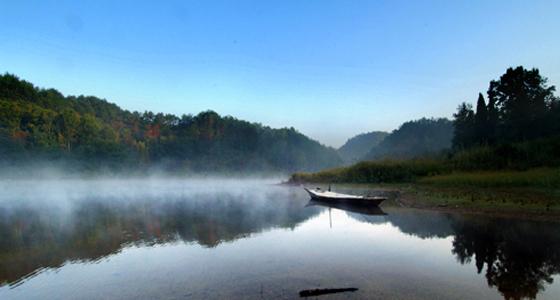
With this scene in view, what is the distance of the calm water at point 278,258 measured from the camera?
830 cm

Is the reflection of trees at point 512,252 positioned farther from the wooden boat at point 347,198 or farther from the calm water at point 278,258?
the wooden boat at point 347,198

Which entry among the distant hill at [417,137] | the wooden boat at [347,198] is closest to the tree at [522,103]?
the wooden boat at [347,198]

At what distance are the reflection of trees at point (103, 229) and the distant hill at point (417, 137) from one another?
88072 mm

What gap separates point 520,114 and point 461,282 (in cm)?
4298

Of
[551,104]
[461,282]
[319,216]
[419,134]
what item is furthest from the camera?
[419,134]

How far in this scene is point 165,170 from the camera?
3880 inches

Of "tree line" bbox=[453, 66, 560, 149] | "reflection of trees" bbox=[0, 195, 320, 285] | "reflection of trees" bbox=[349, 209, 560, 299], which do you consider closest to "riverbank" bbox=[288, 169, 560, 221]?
"reflection of trees" bbox=[349, 209, 560, 299]

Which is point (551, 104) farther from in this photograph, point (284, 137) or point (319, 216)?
point (284, 137)

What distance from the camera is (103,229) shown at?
16188mm

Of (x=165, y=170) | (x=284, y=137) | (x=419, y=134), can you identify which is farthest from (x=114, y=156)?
(x=419, y=134)

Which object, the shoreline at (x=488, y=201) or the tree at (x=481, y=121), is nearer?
the shoreline at (x=488, y=201)

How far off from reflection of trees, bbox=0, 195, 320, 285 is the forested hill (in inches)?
2242

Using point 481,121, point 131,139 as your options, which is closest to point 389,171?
point 481,121

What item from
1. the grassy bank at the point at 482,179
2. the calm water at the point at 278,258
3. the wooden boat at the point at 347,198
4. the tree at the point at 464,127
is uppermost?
the tree at the point at 464,127
